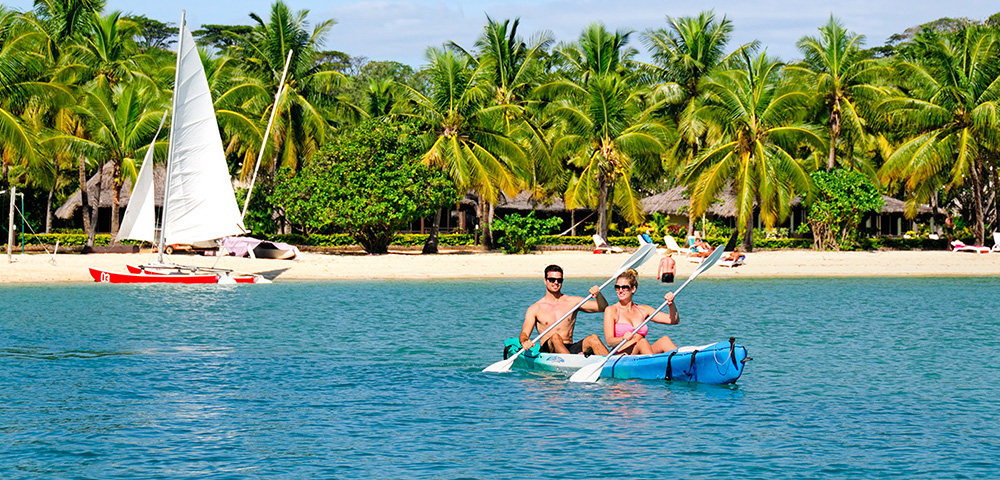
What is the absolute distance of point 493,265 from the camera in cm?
3609

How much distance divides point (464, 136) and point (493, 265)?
19.2ft

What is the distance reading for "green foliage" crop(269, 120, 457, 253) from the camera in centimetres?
3747

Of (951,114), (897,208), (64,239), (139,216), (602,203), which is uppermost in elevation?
(951,114)

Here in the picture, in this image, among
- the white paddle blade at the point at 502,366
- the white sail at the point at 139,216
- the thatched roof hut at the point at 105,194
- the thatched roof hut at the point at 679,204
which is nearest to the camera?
the white paddle blade at the point at 502,366

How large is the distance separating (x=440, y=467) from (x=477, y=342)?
347 inches

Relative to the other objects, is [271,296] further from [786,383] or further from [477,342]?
[786,383]

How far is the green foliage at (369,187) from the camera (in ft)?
123

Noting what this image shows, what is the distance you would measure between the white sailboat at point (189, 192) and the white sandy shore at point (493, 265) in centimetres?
277

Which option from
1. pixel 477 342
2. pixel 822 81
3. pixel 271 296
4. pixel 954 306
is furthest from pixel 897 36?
pixel 477 342

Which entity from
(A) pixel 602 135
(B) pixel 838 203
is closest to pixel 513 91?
(A) pixel 602 135

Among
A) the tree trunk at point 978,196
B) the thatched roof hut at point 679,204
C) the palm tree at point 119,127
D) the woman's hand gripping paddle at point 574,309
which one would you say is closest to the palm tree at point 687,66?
the thatched roof hut at point 679,204

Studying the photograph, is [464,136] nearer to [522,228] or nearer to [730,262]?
[522,228]

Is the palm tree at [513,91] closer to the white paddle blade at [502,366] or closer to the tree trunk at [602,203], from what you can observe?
the tree trunk at [602,203]

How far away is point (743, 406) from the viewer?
1226cm
